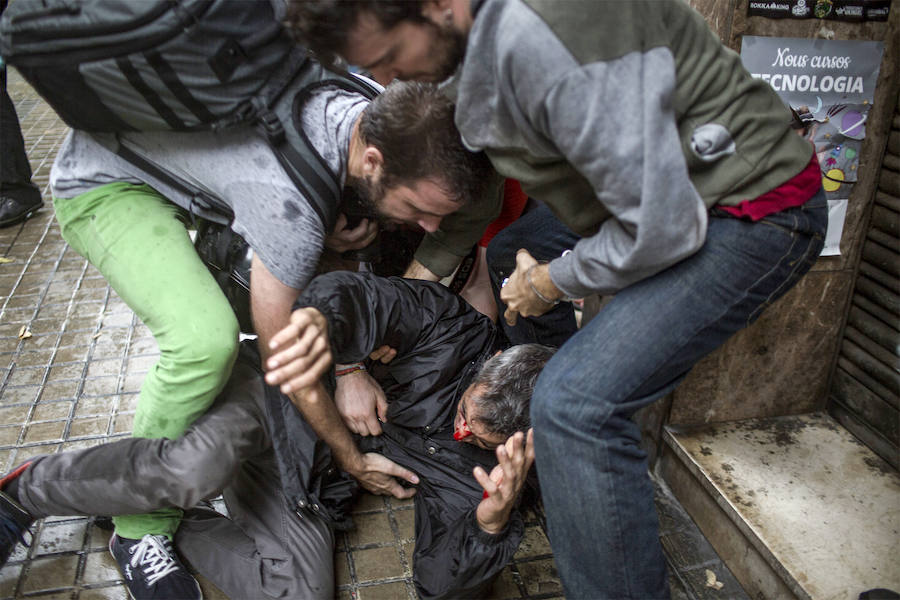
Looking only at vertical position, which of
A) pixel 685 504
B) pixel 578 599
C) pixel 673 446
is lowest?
pixel 685 504

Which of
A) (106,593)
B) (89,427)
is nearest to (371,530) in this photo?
(106,593)

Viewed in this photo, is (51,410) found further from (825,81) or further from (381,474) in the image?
(825,81)

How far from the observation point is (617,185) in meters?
1.40

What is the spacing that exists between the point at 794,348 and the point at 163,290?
2.25m

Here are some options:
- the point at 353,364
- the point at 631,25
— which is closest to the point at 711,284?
the point at 631,25

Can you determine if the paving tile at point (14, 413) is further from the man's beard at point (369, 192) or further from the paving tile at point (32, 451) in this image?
the man's beard at point (369, 192)

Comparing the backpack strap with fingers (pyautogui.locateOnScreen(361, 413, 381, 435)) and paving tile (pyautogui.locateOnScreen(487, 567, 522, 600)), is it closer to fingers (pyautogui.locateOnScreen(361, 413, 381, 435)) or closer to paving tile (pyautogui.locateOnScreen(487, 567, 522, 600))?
fingers (pyautogui.locateOnScreen(361, 413, 381, 435))

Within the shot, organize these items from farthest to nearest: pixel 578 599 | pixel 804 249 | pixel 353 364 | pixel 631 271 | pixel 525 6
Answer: pixel 353 364 < pixel 578 599 < pixel 804 249 < pixel 631 271 < pixel 525 6

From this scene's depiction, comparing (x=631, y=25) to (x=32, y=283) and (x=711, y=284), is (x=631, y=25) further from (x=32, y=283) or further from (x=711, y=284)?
(x=32, y=283)

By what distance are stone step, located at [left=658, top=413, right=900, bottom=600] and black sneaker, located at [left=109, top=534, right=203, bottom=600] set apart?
1.79 m

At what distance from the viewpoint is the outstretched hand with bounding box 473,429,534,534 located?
2119 mm

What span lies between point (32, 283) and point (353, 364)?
2.84 meters

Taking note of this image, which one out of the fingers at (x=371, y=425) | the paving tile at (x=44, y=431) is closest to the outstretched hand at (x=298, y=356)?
the fingers at (x=371, y=425)

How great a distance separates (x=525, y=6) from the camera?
134cm
